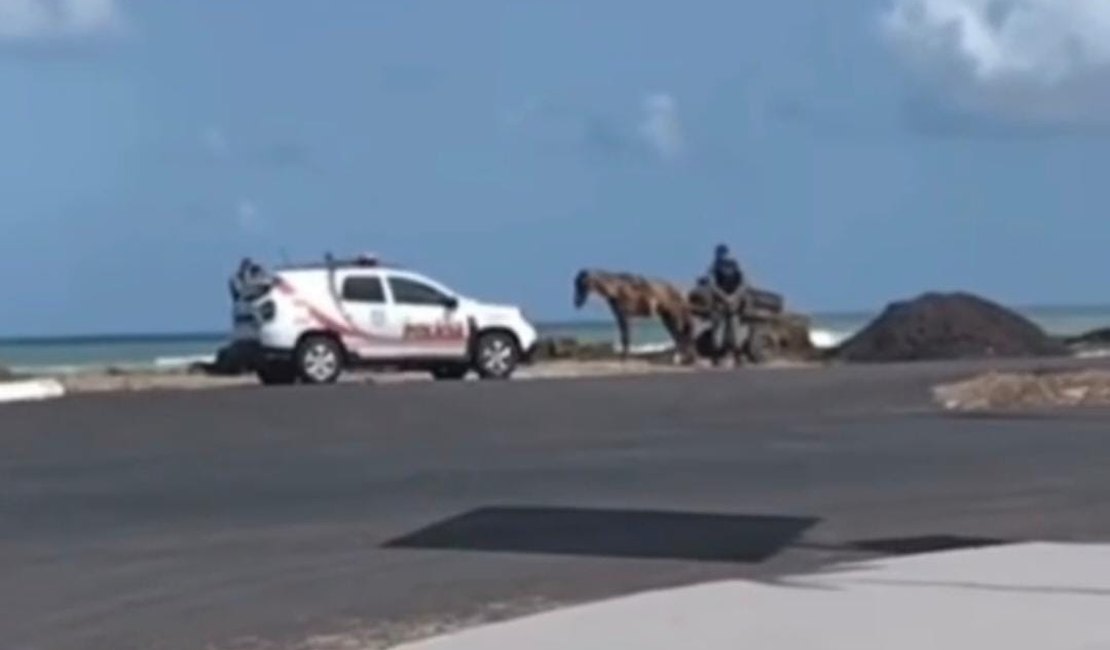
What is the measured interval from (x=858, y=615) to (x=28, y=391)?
28.0 metres

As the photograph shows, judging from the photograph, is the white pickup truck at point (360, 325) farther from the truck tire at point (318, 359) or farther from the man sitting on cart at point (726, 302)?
the man sitting on cart at point (726, 302)

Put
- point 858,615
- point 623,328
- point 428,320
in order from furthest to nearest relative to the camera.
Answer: point 623,328 → point 428,320 → point 858,615

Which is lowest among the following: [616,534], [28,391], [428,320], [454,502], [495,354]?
[616,534]

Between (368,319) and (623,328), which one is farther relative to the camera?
(623,328)

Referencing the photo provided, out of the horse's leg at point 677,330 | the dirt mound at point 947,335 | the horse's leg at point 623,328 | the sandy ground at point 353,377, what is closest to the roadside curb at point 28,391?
the sandy ground at point 353,377

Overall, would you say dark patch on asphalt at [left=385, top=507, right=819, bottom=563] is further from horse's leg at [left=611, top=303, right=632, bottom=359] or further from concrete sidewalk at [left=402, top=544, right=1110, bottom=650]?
horse's leg at [left=611, top=303, right=632, bottom=359]

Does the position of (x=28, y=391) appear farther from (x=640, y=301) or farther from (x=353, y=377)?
(x=640, y=301)

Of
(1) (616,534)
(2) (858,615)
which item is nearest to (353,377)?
(1) (616,534)

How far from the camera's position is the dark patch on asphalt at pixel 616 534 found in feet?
54.9

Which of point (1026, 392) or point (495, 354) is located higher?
point (495, 354)

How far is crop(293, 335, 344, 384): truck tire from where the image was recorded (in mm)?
41531

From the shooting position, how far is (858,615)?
13.1 meters

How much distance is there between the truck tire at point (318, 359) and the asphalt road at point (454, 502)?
7.18 meters

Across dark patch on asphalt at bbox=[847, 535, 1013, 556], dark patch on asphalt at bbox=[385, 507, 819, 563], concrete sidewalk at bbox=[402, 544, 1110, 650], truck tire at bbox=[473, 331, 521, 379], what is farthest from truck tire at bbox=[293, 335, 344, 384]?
concrete sidewalk at bbox=[402, 544, 1110, 650]
